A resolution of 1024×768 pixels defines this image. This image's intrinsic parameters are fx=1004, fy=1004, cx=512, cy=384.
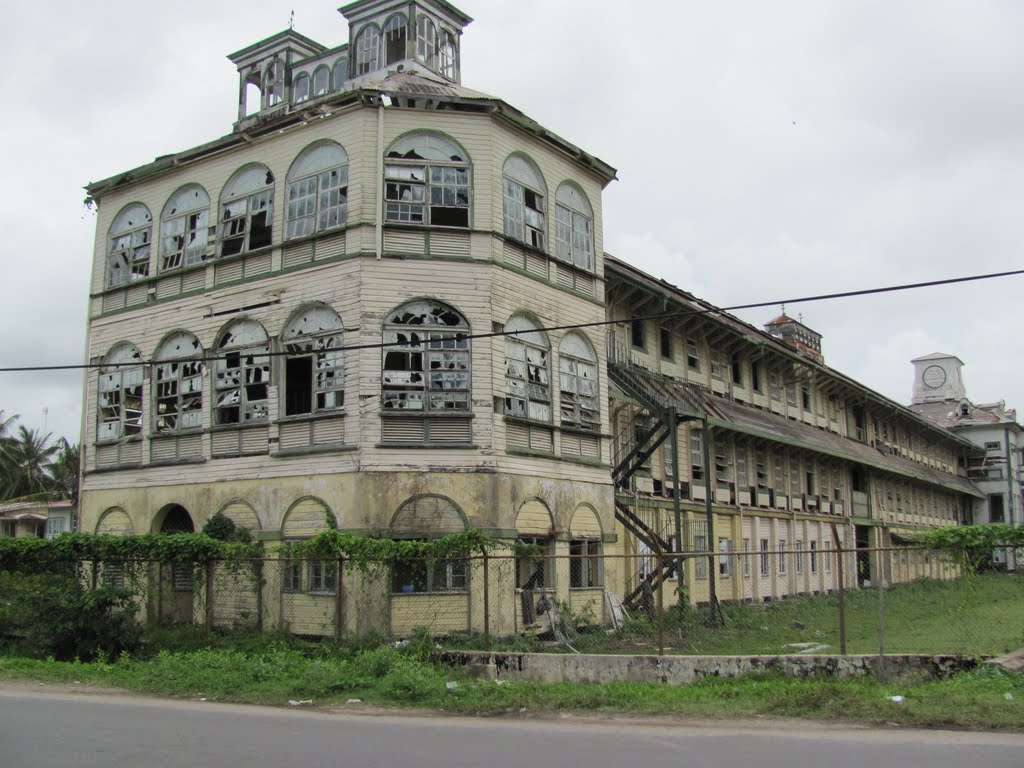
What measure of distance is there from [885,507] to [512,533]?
3404 cm

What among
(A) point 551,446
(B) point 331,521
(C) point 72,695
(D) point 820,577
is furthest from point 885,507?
(C) point 72,695

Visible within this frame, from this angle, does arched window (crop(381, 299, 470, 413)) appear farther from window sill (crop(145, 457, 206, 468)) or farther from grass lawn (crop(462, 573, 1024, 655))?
window sill (crop(145, 457, 206, 468))

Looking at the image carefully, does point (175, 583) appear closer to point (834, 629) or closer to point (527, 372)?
point (527, 372)

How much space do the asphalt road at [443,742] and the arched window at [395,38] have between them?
18.2m

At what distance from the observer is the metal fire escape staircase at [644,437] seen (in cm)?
2402

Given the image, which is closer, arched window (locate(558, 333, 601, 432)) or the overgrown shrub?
the overgrown shrub

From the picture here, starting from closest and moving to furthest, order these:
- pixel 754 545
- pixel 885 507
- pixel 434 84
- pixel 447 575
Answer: pixel 447 575, pixel 434 84, pixel 754 545, pixel 885 507

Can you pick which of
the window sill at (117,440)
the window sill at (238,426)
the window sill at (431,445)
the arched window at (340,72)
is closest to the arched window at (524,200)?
the window sill at (431,445)

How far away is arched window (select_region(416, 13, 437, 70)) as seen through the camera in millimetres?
25469

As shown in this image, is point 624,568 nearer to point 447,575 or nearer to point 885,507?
point 447,575

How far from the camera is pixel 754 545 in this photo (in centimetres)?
3481

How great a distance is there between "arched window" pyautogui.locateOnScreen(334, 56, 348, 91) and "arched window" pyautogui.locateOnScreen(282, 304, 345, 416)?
333 inches

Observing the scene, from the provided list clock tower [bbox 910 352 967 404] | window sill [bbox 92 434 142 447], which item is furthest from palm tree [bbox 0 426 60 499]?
clock tower [bbox 910 352 967 404]

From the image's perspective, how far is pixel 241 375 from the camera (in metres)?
22.2
